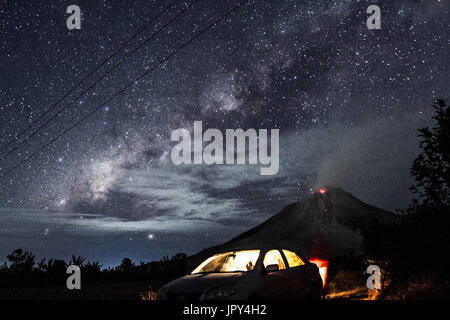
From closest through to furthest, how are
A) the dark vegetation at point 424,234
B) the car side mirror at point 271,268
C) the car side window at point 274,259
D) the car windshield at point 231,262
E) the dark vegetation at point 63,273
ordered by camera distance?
the car side mirror at point 271,268
the car side window at point 274,259
the car windshield at point 231,262
the dark vegetation at point 424,234
the dark vegetation at point 63,273

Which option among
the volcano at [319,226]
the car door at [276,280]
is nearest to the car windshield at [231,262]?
the car door at [276,280]

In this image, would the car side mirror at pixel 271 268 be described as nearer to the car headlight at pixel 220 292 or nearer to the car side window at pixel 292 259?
the car headlight at pixel 220 292

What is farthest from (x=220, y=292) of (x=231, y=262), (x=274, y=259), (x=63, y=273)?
(x=63, y=273)

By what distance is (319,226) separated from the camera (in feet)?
275

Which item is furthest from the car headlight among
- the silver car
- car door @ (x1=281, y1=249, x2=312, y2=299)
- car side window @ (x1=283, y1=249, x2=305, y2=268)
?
car side window @ (x1=283, y1=249, x2=305, y2=268)

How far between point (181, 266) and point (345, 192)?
86314 mm

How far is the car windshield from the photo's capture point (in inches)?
320

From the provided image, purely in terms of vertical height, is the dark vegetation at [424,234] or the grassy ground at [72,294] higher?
the dark vegetation at [424,234]

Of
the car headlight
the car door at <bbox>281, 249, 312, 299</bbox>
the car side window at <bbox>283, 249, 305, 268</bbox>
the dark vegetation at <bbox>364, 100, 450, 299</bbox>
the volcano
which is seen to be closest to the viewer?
the car headlight

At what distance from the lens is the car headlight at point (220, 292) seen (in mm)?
6523

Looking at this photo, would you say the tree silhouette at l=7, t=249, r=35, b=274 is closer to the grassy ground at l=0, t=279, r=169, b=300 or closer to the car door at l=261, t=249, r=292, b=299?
the grassy ground at l=0, t=279, r=169, b=300

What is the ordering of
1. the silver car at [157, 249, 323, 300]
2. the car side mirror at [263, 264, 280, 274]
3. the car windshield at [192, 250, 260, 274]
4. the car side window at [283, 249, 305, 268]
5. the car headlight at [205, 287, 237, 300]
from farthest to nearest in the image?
the car side window at [283, 249, 305, 268] → the car windshield at [192, 250, 260, 274] → the car side mirror at [263, 264, 280, 274] → the silver car at [157, 249, 323, 300] → the car headlight at [205, 287, 237, 300]

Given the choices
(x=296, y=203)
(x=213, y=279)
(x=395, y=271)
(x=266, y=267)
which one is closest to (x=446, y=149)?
(x=395, y=271)
